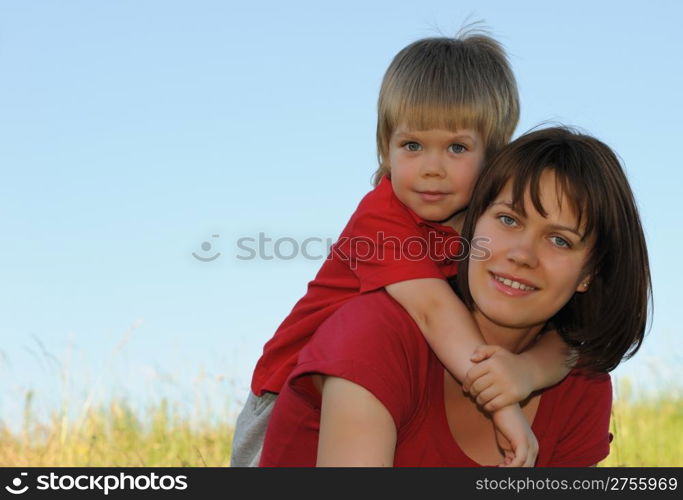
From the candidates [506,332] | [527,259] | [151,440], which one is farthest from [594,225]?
[151,440]

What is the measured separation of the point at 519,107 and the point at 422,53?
0.56 meters

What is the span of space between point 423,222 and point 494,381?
1.02 metres

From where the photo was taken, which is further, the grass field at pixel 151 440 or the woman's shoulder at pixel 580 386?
the grass field at pixel 151 440

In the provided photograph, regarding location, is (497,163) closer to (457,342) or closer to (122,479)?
(457,342)

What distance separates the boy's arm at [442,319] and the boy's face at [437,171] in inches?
20.9

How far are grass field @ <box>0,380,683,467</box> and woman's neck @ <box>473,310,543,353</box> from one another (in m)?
2.68

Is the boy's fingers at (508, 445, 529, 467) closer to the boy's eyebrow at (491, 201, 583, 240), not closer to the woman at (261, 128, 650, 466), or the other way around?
the woman at (261, 128, 650, 466)

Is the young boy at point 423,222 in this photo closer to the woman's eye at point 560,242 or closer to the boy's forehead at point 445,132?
the boy's forehead at point 445,132

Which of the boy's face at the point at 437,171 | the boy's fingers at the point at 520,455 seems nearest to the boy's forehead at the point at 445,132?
the boy's face at the point at 437,171

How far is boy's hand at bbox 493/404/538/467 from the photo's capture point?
3289 mm

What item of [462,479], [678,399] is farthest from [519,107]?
[678,399]

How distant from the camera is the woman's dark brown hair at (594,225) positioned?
338 centimetres

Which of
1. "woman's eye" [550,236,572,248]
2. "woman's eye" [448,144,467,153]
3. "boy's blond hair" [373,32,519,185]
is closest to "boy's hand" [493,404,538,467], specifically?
"woman's eye" [550,236,572,248]

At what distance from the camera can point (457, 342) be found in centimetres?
338
